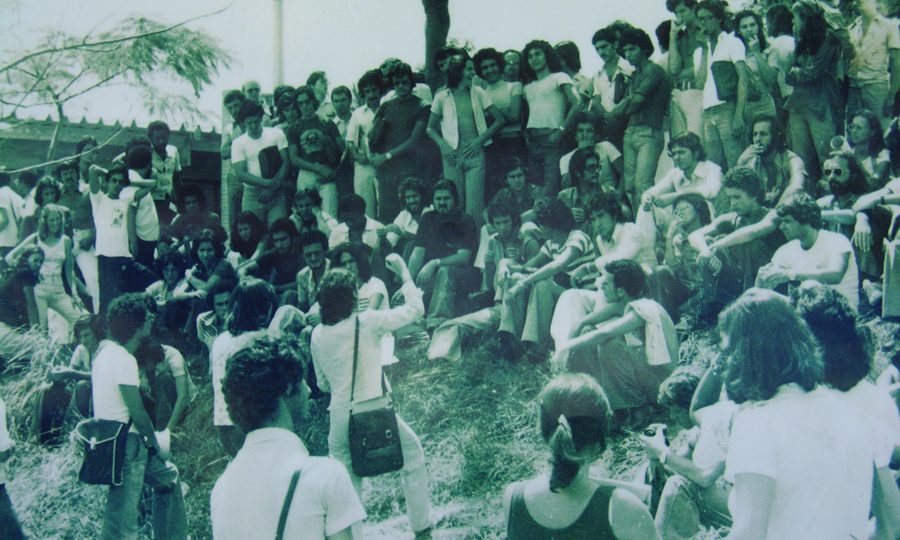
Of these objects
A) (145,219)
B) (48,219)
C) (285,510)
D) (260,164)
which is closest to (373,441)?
(285,510)

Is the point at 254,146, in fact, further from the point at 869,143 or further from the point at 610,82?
the point at 869,143

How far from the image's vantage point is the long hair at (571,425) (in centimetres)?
237

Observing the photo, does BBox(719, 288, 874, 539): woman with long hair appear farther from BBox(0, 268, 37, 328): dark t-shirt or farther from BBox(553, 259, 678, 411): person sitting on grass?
BBox(0, 268, 37, 328): dark t-shirt

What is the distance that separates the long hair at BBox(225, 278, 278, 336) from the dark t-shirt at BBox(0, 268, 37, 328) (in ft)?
12.9

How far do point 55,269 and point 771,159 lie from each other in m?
6.06

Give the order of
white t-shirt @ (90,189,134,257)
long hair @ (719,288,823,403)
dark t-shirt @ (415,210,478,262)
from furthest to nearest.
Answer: white t-shirt @ (90,189,134,257) < dark t-shirt @ (415,210,478,262) < long hair @ (719,288,823,403)

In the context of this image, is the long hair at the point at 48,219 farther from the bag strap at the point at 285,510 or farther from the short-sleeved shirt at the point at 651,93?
the bag strap at the point at 285,510

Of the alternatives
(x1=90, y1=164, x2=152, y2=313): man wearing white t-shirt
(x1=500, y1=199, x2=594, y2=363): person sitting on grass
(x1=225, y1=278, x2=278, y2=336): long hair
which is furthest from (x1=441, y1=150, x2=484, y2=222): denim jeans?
(x1=90, y1=164, x2=152, y2=313): man wearing white t-shirt

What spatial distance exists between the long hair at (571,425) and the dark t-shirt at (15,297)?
22.8 feet

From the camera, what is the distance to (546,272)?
6199mm

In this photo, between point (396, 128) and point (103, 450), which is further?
point (396, 128)

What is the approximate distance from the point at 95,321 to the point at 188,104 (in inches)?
161

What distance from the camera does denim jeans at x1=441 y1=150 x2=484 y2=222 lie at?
7.54 m

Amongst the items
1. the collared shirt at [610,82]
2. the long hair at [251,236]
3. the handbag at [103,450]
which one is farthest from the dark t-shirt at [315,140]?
the handbag at [103,450]
